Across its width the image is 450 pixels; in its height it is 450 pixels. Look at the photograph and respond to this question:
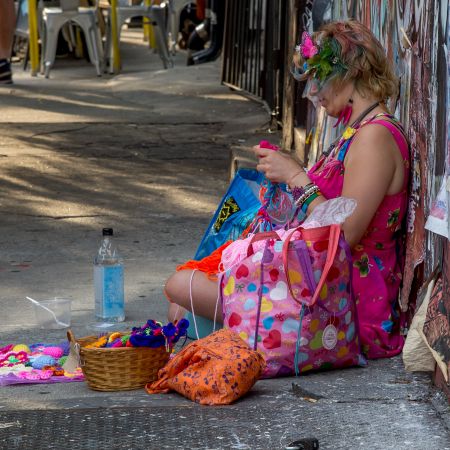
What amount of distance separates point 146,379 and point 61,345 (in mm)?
728

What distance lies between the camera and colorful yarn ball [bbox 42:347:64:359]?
15.0ft

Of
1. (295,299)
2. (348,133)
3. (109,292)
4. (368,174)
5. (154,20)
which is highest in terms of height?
(348,133)

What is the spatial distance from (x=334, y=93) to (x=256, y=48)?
750cm

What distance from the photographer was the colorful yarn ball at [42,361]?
440cm

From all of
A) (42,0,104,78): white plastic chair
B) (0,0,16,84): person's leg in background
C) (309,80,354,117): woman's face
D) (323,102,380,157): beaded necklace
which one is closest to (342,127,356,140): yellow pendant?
(323,102,380,157): beaded necklace

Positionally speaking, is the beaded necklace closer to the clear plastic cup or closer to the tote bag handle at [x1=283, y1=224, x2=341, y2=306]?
the tote bag handle at [x1=283, y1=224, x2=341, y2=306]

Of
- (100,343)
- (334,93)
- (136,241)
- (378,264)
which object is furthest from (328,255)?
(136,241)

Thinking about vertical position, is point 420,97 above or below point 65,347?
above

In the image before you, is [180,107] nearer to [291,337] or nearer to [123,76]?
[123,76]

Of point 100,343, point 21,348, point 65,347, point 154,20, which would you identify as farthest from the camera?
point 154,20

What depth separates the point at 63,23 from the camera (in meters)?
15.8

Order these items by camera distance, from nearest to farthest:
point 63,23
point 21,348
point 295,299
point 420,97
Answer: point 295,299 → point 420,97 → point 21,348 → point 63,23

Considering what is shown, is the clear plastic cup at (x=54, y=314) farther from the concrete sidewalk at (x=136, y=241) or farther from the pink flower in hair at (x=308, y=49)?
the pink flower in hair at (x=308, y=49)

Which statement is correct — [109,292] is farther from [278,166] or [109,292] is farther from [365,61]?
[365,61]
